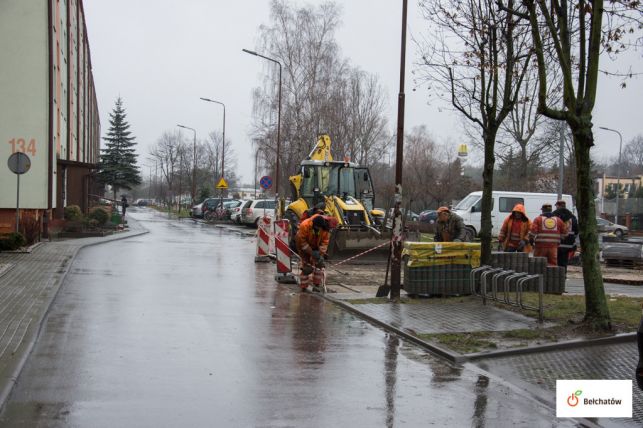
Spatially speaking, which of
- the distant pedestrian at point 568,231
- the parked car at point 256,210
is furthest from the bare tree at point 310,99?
the distant pedestrian at point 568,231

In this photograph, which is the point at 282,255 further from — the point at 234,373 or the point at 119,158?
the point at 119,158

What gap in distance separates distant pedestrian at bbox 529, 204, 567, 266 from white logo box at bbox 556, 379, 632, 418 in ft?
26.9

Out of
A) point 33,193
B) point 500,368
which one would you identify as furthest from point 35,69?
point 500,368

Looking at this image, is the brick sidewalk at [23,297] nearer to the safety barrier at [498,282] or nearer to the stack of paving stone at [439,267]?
the stack of paving stone at [439,267]

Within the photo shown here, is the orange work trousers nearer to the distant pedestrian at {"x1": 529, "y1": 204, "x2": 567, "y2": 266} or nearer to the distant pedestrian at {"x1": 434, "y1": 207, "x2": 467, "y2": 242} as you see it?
the distant pedestrian at {"x1": 529, "y1": 204, "x2": 567, "y2": 266}

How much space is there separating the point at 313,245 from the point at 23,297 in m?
5.39

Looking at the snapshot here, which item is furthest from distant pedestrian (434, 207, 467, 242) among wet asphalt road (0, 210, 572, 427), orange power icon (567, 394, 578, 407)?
orange power icon (567, 394, 578, 407)

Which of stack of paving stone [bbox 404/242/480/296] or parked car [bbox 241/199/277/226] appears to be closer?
stack of paving stone [bbox 404/242/480/296]

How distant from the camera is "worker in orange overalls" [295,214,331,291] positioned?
13648mm

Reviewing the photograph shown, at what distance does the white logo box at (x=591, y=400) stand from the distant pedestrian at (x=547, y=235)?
26.9ft

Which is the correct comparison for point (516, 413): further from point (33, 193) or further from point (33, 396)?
point (33, 193)

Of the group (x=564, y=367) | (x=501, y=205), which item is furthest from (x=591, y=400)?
(x=501, y=205)

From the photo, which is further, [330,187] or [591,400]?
[330,187]

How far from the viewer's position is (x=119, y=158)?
233 ft
